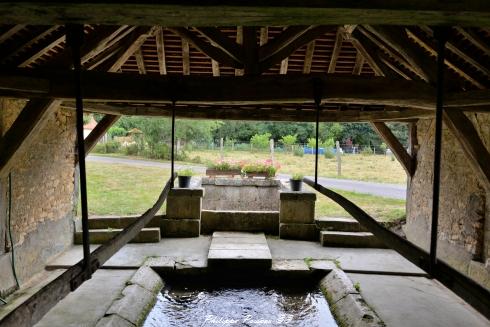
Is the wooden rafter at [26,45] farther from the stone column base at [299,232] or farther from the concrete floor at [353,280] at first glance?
the stone column base at [299,232]

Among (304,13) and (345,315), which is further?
(345,315)

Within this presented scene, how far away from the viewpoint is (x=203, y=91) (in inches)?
179

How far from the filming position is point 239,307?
5.40 metres

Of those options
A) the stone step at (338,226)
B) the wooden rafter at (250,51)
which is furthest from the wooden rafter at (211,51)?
the stone step at (338,226)

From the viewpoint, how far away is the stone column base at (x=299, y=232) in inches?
327

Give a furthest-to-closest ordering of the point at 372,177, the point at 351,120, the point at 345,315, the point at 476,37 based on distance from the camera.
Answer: the point at 372,177
the point at 351,120
the point at 345,315
the point at 476,37

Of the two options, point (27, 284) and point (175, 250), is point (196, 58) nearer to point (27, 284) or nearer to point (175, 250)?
Answer: point (175, 250)

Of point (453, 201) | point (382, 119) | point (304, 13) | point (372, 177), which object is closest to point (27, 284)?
point (304, 13)

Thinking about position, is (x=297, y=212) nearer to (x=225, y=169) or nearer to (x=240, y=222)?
(x=240, y=222)

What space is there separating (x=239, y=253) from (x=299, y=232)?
6.77 feet

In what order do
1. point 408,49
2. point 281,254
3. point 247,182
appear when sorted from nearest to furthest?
point 408,49 → point 281,254 → point 247,182

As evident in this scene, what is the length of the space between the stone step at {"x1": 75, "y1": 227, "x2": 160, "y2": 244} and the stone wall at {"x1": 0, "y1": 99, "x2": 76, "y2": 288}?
19.1 inches

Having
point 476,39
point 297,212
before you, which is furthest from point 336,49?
point 297,212

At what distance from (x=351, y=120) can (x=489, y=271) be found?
350cm
